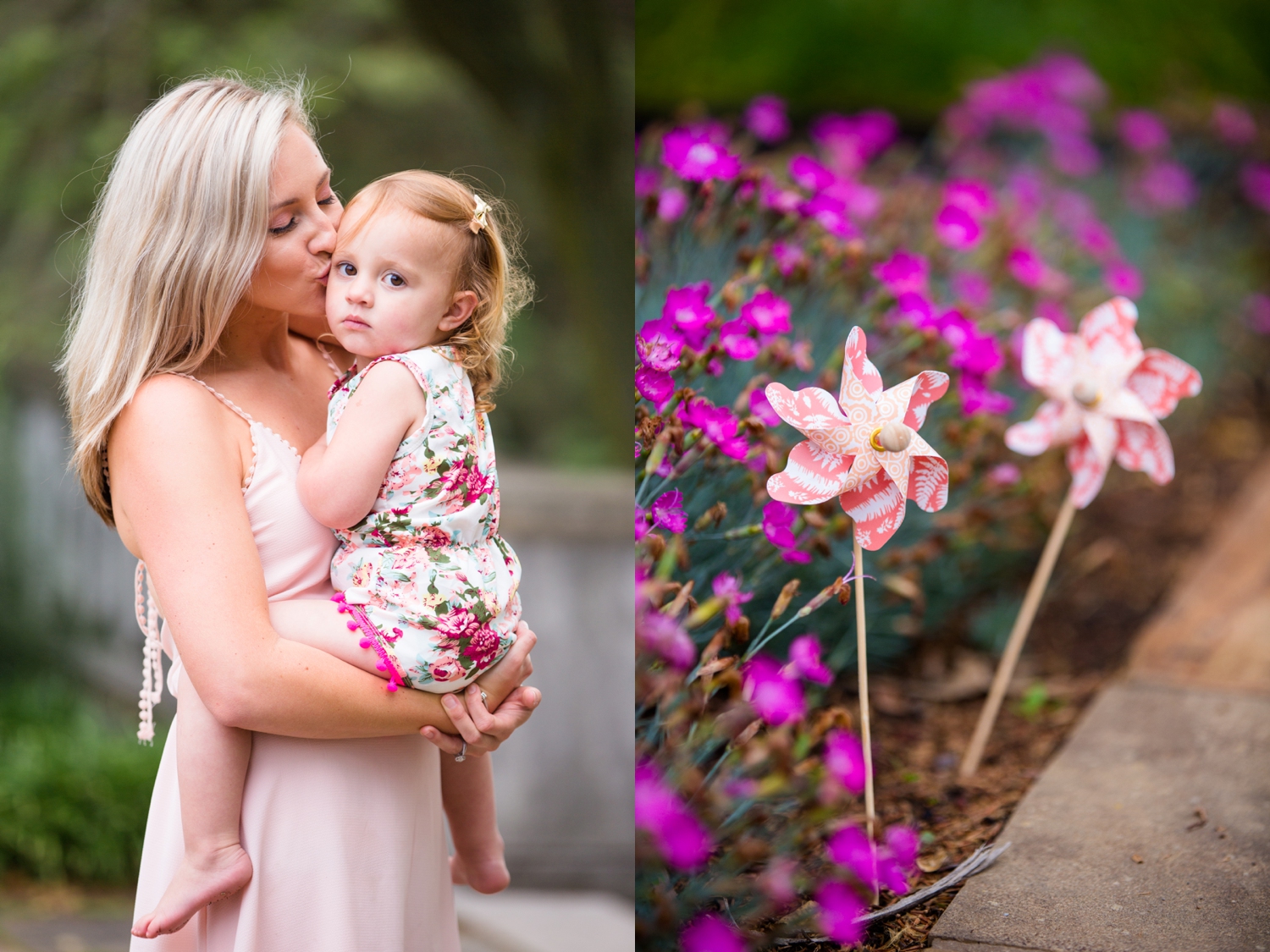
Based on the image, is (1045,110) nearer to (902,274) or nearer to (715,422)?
(902,274)

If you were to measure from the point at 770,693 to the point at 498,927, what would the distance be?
7.34ft

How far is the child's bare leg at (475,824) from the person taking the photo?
5.53 ft

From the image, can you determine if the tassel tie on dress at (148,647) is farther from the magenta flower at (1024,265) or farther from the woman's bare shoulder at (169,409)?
the magenta flower at (1024,265)

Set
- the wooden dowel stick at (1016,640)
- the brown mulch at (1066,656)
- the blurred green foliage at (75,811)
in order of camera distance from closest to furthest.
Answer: the brown mulch at (1066,656), the wooden dowel stick at (1016,640), the blurred green foliage at (75,811)

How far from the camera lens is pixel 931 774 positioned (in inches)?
91.8

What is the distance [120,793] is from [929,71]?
585 cm

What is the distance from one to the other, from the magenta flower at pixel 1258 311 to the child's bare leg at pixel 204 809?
5.38 m

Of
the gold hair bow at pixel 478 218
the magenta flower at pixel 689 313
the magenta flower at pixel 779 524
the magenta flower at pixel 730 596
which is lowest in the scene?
the magenta flower at pixel 730 596

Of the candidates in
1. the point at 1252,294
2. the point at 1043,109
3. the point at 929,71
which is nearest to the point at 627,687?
the point at 1043,109

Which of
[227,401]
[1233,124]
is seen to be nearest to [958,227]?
[227,401]

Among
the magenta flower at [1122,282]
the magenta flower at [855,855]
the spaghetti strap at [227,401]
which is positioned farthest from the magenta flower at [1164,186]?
the spaghetti strap at [227,401]

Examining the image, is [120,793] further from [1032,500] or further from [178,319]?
[1032,500]

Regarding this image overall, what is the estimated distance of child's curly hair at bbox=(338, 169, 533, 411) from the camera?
1375mm

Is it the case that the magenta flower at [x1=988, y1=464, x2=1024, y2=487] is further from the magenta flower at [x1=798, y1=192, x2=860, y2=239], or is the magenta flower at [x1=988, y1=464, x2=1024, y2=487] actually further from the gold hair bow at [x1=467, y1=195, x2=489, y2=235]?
the gold hair bow at [x1=467, y1=195, x2=489, y2=235]
